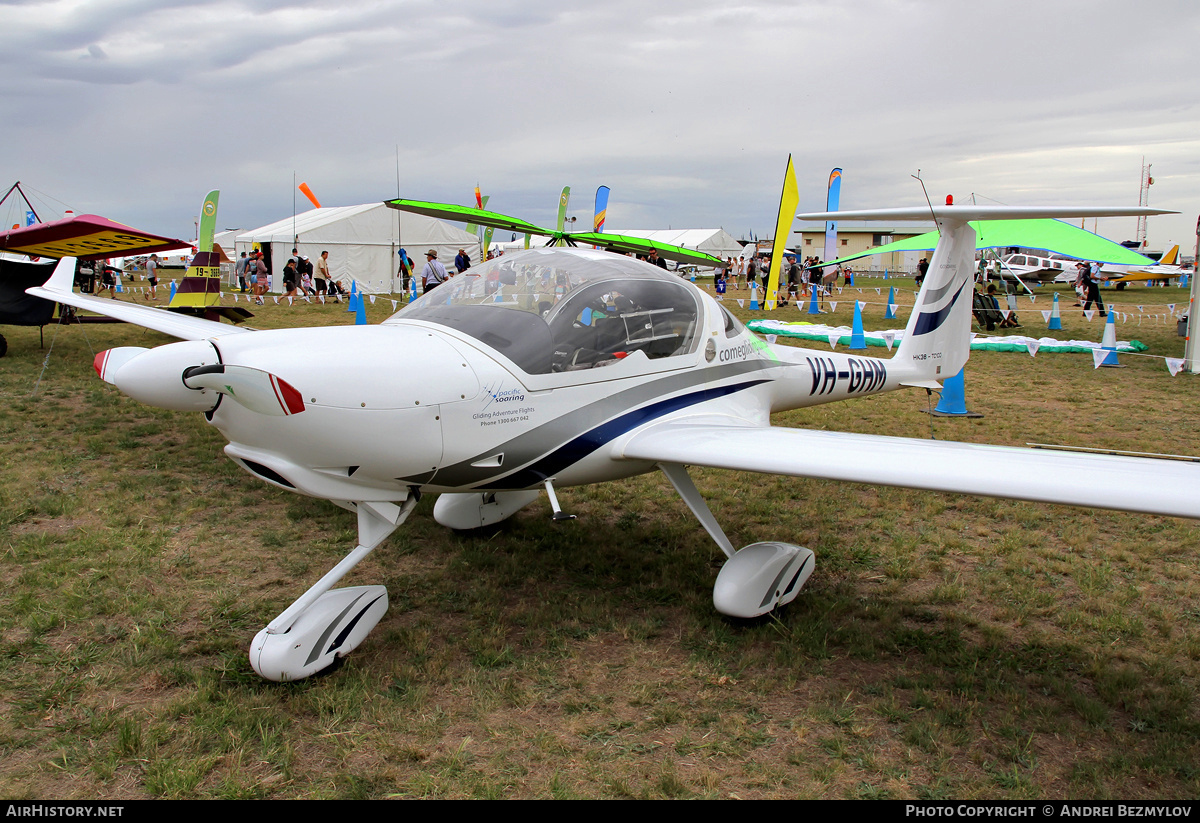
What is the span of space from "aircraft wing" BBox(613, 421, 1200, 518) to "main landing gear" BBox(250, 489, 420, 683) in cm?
138

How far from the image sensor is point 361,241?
2911cm

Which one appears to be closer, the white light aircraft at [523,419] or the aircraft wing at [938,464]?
the aircraft wing at [938,464]

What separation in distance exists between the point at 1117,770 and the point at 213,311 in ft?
41.6

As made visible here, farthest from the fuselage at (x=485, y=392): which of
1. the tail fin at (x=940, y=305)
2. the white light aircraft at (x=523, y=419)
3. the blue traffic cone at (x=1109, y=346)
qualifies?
the blue traffic cone at (x=1109, y=346)

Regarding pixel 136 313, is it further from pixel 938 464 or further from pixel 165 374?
pixel 938 464

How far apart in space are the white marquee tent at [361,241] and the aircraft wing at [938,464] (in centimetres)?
2622

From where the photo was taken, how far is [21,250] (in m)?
11.4

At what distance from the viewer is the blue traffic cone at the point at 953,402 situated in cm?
943

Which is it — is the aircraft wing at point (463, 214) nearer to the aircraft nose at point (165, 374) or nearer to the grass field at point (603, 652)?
the grass field at point (603, 652)

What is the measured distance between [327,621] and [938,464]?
9.94 ft

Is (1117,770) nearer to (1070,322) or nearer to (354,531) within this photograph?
(354,531)

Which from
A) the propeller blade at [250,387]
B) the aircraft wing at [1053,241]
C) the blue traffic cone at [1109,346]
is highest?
the aircraft wing at [1053,241]

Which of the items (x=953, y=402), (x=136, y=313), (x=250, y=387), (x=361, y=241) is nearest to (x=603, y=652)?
(x=250, y=387)

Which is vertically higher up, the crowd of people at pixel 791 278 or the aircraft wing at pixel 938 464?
the crowd of people at pixel 791 278
